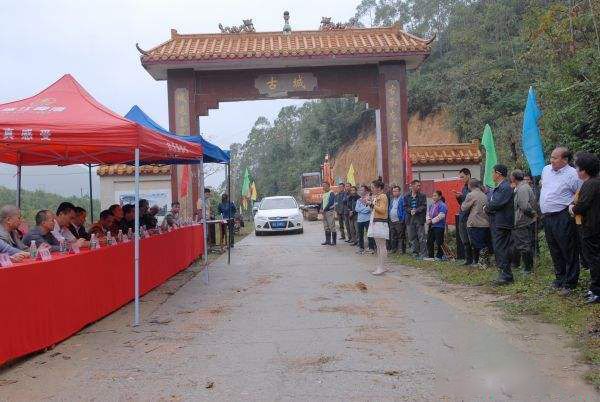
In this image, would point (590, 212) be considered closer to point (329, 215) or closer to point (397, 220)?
point (397, 220)

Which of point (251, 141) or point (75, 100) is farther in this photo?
point (251, 141)

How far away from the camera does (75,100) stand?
7551mm

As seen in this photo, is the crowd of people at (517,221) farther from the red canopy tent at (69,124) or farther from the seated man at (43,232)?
the seated man at (43,232)

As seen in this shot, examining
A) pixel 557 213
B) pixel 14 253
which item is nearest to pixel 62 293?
pixel 14 253

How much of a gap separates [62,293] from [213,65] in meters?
9.97

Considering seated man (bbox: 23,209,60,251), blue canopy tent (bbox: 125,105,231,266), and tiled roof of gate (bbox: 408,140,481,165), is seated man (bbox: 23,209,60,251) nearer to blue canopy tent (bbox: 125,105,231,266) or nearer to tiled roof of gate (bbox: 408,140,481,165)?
blue canopy tent (bbox: 125,105,231,266)

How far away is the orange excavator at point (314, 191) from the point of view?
3416 cm

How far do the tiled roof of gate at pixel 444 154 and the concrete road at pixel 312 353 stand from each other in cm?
782

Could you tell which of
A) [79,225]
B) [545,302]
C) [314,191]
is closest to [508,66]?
[314,191]

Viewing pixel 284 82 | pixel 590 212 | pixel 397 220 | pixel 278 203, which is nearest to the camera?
pixel 590 212

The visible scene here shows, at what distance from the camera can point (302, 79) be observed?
15477 mm

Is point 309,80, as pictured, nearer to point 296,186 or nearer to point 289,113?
point 296,186

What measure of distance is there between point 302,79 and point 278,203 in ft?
29.9

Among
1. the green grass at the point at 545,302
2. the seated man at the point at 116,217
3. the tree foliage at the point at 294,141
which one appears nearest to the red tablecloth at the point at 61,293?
the seated man at the point at 116,217
